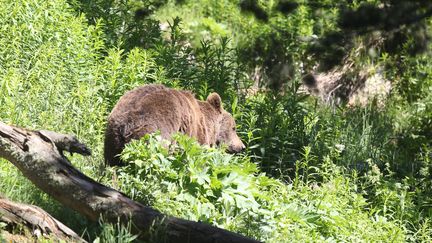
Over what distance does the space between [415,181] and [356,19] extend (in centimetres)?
525

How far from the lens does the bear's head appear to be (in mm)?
10906

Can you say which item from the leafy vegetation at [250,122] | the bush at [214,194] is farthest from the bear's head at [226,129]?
the bush at [214,194]

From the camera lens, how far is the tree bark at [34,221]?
6.40 m

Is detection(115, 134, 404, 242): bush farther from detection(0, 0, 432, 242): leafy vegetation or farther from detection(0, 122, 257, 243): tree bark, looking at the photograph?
detection(0, 122, 257, 243): tree bark

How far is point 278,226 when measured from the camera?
7.93m

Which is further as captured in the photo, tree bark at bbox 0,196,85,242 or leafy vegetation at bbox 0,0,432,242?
leafy vegetation at bbox 0,0,432,242

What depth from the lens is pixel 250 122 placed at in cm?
1170

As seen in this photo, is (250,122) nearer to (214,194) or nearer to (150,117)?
(150,117)

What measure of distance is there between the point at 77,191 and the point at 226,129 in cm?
469

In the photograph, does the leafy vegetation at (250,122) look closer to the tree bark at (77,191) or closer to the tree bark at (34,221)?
the tree bark at (77,191)

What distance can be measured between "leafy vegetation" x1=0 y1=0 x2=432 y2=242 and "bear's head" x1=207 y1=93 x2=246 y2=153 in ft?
0.69

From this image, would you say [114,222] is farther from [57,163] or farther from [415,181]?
[415,181]

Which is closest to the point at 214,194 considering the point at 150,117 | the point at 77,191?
the point at 150,117

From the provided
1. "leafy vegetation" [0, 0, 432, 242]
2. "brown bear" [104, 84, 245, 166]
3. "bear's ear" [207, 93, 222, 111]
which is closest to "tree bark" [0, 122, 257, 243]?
"leafy vegetation" [0, 0, 432, 242]
